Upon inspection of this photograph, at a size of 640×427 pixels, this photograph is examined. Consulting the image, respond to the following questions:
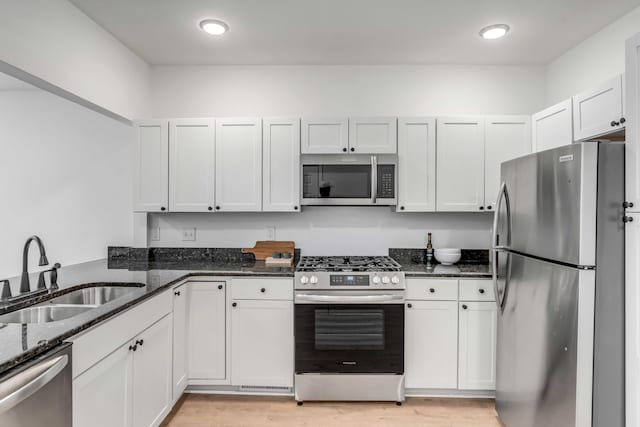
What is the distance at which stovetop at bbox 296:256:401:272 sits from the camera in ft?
8.57

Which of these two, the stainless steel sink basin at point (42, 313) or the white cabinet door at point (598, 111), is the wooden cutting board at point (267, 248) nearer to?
the stainless steel sink basin at point (42, 313)

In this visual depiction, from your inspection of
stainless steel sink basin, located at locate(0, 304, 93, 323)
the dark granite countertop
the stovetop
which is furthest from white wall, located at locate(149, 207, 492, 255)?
stainless steel sink basin, located at locate(0, 304, 93, 323)

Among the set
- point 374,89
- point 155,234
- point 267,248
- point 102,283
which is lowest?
point 102,283

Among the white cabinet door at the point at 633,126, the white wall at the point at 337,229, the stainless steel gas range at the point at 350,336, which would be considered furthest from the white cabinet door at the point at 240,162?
the white cabinet door at the point at 633,126

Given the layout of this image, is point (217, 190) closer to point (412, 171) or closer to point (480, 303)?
point (412, 171)

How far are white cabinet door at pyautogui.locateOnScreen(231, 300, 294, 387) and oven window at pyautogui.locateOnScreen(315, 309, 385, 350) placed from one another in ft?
0.79

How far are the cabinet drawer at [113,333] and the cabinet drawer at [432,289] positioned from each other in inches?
66.9

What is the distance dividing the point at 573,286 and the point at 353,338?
1.38 m

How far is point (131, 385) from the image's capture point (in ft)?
6.09

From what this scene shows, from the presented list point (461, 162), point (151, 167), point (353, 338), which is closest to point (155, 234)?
point (151, 167)

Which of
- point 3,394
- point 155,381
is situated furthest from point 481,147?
point 3,394

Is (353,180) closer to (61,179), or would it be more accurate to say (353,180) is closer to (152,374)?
(152,374)

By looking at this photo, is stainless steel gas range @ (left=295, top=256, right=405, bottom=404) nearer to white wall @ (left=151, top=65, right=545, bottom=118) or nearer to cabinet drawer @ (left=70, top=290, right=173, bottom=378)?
cabinet drawer @ (left=70, top=290, right=173, bottom=378)

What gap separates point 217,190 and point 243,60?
3.85 feet
